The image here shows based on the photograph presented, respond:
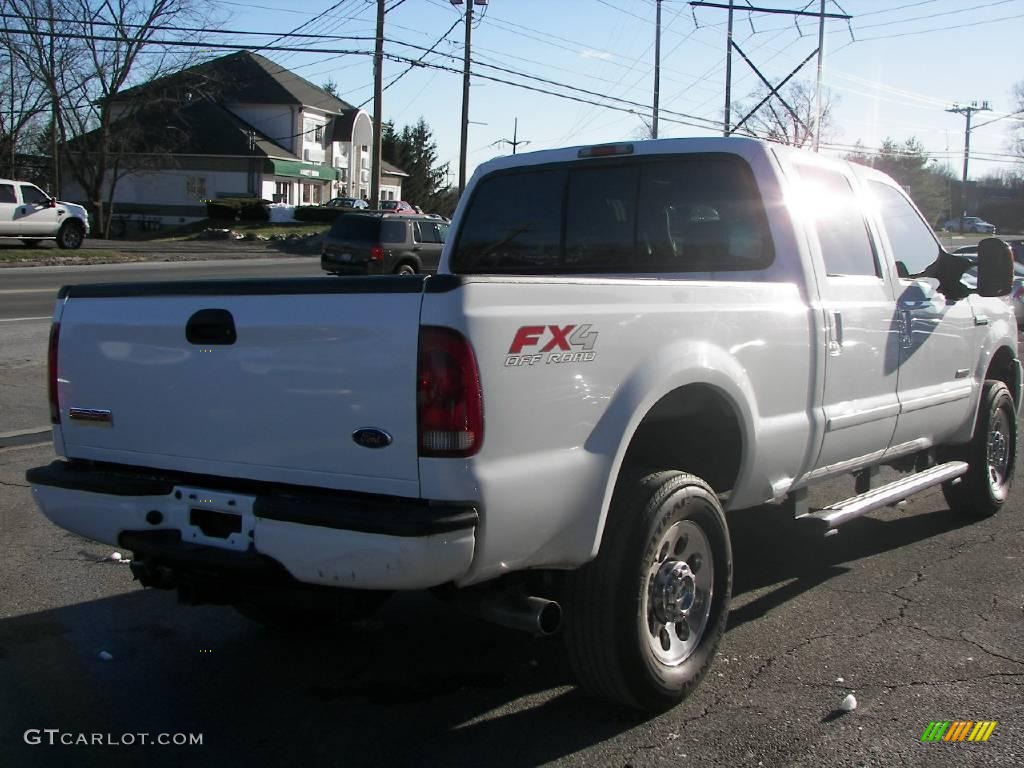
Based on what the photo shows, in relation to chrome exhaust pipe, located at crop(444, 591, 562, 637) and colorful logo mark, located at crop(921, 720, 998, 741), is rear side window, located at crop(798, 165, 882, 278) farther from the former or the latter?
chrome exhaust pipe, located at crop(444, 591, 562, 637)

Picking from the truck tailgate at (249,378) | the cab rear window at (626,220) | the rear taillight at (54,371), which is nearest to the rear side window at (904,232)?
the cab rear window at (626,220)

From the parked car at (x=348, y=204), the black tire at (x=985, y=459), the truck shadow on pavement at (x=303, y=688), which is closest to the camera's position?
the truck shadow on pavement at (x=303, y=688)

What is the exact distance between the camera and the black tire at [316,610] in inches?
140

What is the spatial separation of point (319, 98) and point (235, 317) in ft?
229

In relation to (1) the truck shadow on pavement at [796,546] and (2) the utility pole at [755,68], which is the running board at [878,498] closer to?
(1) the truck shadow on pavement at [796,546]

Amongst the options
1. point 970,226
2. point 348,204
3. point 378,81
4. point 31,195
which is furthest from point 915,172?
point 31,195

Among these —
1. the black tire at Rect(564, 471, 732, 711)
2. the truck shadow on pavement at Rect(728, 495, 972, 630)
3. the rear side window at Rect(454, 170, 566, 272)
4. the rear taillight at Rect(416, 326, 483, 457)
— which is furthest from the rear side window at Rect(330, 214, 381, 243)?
the rear taillight at Rect(416, 326, 483, 457)

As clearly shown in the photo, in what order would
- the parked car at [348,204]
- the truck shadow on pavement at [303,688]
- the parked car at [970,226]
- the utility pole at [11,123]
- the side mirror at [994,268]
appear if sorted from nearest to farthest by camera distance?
the truck shadow on pavement at [303,688]
the side mirror at [994,268]
the utility pole at [11,123]
the parked car at [348,204]
the parked car at [970,226]

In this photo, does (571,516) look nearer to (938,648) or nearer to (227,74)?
(938,648)

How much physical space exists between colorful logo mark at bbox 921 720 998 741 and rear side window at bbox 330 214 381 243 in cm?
2202

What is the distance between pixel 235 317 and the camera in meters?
3.48

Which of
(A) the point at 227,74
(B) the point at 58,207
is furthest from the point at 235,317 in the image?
(A) the point at 227,74

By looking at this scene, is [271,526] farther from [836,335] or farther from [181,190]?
[181,190]

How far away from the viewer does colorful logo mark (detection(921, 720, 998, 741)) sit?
12.4 feet
